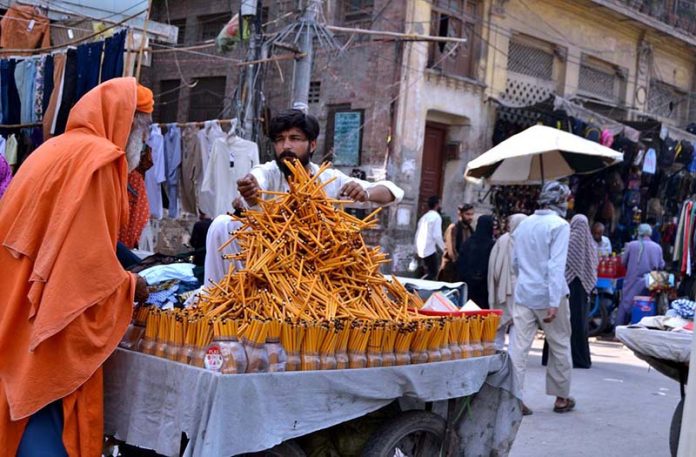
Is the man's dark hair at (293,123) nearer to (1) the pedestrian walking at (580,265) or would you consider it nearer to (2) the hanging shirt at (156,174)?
(1) the pedestrian walking at (580,265)

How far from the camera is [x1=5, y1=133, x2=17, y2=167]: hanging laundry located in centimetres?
874

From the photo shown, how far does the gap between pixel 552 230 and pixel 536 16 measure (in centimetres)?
1247

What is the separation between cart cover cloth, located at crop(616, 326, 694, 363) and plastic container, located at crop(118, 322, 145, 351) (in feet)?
9.47

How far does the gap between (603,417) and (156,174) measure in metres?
5.96

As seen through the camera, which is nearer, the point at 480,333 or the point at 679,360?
the point at 480,333

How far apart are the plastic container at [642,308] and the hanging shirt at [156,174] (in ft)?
23.2

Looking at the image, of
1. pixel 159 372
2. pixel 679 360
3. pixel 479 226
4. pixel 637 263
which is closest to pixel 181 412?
pixel 159 372

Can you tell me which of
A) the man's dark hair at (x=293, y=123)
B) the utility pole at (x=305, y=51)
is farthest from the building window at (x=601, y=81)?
the man's dark hair at (x=293, y=123)

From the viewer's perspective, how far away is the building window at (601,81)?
19.2 metres

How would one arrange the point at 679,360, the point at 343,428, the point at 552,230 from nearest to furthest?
the point at 343,428 < the point at 679,360 < the point at 552,230

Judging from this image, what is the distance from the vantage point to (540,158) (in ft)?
33.4

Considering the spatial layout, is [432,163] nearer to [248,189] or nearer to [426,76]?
[426,76]

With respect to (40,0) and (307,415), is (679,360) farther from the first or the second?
(40,0)

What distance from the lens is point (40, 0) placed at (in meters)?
10.6
